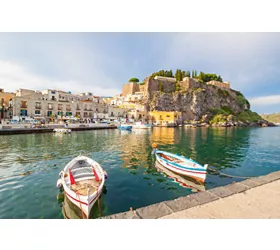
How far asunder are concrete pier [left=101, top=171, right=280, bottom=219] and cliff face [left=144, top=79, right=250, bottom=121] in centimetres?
5586

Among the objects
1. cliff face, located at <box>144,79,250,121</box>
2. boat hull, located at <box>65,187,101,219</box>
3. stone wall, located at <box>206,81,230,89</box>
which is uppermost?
stone wall, located at <box>206,81,230,89</box>

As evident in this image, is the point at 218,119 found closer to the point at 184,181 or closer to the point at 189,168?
the point at 189,168

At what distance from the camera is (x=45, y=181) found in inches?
266

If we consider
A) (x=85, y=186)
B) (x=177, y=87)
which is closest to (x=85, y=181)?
(x=85, y=186)

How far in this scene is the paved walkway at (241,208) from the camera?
3145 mm

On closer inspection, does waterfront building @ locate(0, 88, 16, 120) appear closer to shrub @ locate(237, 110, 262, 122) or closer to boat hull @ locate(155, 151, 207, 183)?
boat hull @ locate(155, 151, 207, 183)

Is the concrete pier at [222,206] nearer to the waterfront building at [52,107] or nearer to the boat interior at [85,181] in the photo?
the boat interior at [85,181]

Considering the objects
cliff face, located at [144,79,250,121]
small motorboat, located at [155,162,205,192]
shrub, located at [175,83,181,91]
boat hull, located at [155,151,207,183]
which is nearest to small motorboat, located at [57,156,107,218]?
small motorboat, located at [155,162,205,192]

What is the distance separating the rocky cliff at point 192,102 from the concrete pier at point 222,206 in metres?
55.6

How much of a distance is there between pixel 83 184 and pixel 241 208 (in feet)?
16.2

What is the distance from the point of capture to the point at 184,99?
63.5 metres

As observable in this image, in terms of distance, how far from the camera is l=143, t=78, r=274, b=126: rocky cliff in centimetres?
6081

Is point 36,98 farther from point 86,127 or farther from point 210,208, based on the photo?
point 210,208

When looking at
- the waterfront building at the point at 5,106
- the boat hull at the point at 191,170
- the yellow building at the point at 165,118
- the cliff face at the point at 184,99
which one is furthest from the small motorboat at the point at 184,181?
the cliff face at the point at 184,99
